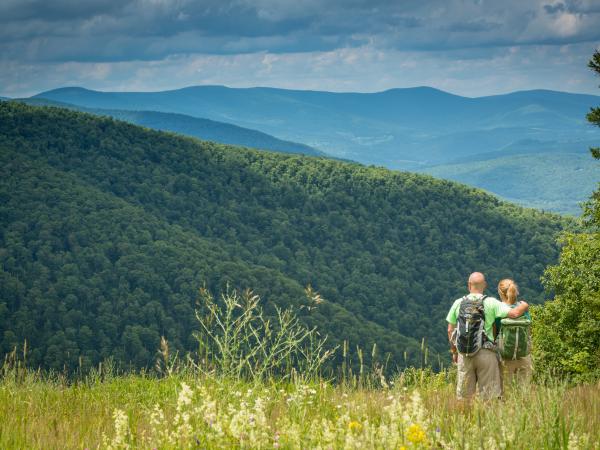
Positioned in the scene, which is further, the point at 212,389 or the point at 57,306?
the point at 57,306

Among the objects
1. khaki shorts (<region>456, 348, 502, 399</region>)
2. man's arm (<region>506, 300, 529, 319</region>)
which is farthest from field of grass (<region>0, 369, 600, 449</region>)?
man's arm (<region>506, 300, 529, 319</region>)

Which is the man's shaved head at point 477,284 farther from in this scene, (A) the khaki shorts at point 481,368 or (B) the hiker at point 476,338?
(A) the khaki shorts at point 481,368

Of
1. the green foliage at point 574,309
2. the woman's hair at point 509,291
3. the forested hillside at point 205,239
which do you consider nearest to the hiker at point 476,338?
the woman's hair at point 509,291

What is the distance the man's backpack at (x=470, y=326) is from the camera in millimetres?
6812

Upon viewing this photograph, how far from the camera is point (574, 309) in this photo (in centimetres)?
3234

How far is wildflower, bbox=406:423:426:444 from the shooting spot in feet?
10.2

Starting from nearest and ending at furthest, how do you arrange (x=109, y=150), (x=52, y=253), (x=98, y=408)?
1. (x=98, y=408)
2. (x=52, y=253)
3. (x=109, y=150)

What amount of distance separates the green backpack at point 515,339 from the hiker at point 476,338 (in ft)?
0.43

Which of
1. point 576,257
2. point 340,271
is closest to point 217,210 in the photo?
point 340,271

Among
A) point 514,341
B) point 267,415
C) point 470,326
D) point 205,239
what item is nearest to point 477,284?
point 470,326

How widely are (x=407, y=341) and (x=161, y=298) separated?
32246 millimetres

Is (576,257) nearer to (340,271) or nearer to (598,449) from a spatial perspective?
(598,449)

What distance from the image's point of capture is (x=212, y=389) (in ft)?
16.0

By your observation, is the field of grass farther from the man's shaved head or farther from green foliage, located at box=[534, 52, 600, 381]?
green foliage, located at box=[534, 52, 600, 381]
